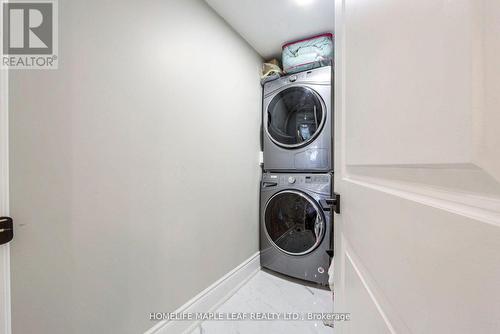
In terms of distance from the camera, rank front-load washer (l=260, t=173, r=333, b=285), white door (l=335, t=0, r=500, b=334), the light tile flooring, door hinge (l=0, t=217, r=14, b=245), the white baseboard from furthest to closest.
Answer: front-load washer (l=260, t=173, r=333, b=285)
the light tile flooring
the white baseboard
door hinge (l=0, t=217, r=14, b=245)
white door (l=335, t=0, r=500, b=334)

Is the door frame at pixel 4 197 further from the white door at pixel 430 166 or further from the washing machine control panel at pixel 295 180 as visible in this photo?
the washing machine control panel at pixel 295 180

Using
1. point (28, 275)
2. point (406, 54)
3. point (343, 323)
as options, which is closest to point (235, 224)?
point (343, 323)

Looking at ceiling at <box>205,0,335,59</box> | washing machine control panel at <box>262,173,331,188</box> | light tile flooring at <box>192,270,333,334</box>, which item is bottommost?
light tile flooring at <box>192,270,333,334</box>

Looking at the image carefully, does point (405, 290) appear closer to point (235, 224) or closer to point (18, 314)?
point (18, 314)

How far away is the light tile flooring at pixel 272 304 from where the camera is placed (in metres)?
1.13

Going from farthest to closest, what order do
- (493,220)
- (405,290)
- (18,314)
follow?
(18,314) < (405,290) < (493,220)

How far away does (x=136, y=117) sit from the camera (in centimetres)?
89

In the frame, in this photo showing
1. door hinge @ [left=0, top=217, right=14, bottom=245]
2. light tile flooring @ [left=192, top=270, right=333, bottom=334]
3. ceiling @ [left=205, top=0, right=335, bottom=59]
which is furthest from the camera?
ceiling @ [left=205, top=0, right=335, bottom=59]

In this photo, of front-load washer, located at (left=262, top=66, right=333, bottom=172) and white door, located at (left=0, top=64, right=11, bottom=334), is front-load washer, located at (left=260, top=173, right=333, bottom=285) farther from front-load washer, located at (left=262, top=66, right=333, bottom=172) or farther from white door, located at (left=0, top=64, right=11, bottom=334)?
white door, located at (left=0, top=64, right=11, bottom=334)

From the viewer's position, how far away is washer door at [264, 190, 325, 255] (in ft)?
5.00

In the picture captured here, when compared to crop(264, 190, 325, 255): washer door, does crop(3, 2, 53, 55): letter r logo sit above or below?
above

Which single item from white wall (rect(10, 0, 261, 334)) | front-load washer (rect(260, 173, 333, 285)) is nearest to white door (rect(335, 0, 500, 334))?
white wall (rect(10, 0, 261, 334))

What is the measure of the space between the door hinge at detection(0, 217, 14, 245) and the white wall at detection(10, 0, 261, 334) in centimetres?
5

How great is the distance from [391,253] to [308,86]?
1.49m
